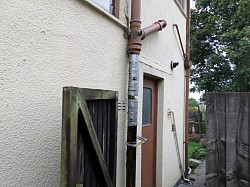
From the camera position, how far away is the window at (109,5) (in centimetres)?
270

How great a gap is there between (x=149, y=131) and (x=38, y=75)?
9.55 ft

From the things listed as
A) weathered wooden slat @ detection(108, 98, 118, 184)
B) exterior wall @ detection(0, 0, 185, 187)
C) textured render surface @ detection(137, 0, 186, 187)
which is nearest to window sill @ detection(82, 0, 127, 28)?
exterior wall @ detection(0, 0, 185, 187)

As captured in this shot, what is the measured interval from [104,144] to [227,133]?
4.41ft

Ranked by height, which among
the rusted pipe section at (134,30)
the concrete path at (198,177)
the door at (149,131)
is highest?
the rusted pipe section at (134,30)

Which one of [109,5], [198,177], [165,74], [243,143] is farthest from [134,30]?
[198,177]

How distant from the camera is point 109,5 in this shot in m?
2.90

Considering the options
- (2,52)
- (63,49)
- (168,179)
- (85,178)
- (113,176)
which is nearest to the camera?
(2,52)

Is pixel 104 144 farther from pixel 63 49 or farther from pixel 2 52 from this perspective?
pixel 2 52

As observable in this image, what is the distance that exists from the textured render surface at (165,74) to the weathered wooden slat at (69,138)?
7.02 feet

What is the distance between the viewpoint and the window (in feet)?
8.86

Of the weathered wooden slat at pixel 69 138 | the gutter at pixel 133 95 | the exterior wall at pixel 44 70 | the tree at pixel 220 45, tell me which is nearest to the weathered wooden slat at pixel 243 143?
the gutter at pixel 133 95

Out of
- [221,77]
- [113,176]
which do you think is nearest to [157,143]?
[113,176]

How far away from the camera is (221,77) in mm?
11398

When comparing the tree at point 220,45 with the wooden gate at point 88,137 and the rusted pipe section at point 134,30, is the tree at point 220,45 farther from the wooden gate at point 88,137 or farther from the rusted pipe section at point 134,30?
the wooden gate at point 88,137
